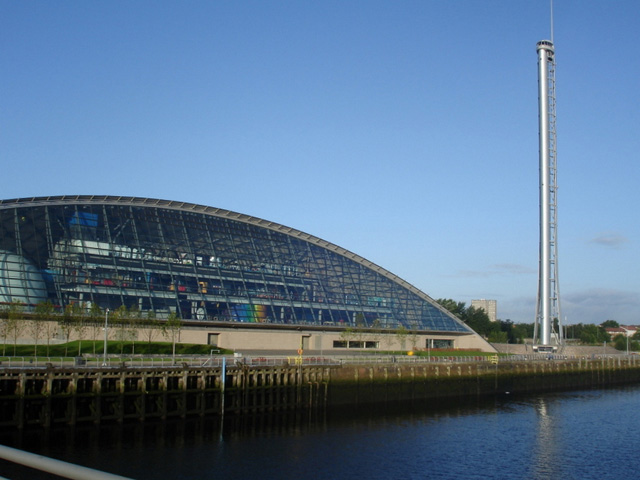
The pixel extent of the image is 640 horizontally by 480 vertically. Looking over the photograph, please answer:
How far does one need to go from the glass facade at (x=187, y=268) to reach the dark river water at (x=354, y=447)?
121 ft

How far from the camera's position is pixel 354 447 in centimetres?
4525

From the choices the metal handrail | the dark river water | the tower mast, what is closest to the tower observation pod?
the tower mast

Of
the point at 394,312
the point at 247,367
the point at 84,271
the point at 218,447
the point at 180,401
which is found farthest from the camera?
the point at 394,312

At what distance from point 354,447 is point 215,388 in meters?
16.2

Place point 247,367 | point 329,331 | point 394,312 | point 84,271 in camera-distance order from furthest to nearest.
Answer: point 394,312 → point 329,331 → point 84,271 → point 247,367

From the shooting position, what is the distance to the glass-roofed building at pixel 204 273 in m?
84.0

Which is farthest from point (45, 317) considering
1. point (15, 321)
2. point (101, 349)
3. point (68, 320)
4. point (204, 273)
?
point (204, 273)

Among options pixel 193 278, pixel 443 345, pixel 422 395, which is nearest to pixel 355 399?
pixel 422 395

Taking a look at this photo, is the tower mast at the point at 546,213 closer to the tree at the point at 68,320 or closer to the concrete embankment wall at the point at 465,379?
the concrete embankment wall at the point at 465,379

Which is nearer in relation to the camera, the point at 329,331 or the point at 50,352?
the point at 50,352

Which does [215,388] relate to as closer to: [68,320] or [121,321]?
[121,321]

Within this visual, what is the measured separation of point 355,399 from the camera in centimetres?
6919

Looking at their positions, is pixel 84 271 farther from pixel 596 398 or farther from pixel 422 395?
pixel 596 398

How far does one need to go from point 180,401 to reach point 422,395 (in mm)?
33344
